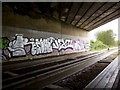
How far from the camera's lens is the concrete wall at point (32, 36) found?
7.69m

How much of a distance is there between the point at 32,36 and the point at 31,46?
3.74ft

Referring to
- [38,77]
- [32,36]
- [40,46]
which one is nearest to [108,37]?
[40,46]

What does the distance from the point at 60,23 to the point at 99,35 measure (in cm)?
4683

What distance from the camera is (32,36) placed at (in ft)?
31.6

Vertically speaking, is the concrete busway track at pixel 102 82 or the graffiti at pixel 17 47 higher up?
the graffiti at pixel 17 47

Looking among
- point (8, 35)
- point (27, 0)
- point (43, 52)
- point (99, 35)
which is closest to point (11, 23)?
point (8, 35)

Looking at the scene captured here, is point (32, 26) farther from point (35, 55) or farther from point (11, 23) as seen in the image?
point (35, 55)

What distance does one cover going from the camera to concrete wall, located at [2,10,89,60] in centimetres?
769

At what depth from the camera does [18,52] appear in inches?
326

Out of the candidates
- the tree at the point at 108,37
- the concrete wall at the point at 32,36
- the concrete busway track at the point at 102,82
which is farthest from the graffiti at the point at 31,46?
the tree at the point at 108,37

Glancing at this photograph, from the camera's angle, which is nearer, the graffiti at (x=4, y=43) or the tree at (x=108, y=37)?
the graffiti at (x=4, y=43)

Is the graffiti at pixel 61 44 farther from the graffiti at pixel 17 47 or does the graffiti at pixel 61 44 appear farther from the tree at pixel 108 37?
the tree at pixel 108 37

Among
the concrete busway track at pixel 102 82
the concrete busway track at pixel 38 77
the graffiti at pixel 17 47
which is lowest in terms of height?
the concrete busway track at pixel 38 77

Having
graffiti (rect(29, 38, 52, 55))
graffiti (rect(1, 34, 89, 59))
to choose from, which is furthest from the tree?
graffiti (rect(29, 38, 52, 55))
